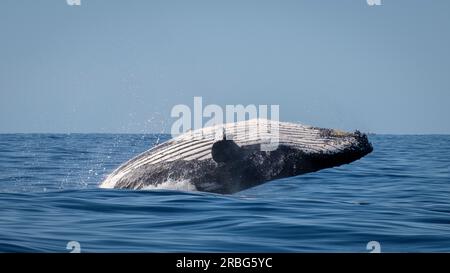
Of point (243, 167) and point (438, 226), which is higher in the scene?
point (243, 167)

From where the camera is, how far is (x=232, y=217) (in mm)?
9414

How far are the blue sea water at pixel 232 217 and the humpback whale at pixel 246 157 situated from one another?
0.40 m

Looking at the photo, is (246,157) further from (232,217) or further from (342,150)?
(232,217)

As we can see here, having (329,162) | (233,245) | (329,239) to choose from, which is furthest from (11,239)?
(329,162)

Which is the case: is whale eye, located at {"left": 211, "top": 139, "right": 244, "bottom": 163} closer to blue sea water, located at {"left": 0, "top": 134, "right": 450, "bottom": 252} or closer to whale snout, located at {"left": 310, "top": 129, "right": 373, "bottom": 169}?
blue sea water, located at {"left": 0, "top": 134, "right": 450, "bottom": 252}

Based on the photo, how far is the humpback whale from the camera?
11.9 meters

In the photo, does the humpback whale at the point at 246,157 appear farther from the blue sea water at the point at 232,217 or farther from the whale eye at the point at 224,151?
the blue sea water at the point at 232,217

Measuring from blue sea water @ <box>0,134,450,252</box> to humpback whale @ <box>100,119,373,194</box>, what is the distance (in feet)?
1.31

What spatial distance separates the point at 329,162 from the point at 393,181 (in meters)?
4.32

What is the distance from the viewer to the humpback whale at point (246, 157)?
11.9m

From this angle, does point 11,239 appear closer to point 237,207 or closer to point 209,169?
point 237,207

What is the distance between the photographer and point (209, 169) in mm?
12094

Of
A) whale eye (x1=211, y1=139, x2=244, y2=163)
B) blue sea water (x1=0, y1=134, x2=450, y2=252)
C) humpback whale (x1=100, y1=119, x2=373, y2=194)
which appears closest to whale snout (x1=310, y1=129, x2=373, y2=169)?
humpback whale (x1=100, y1=119, x2=373, y2=194)

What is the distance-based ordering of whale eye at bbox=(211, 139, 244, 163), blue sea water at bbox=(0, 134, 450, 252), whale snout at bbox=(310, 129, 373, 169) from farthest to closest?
whale snout at bbox=(310, 129, 373, 169) < whale eye at bbox=(211, 139, 244, 163) < blue sea water at bbox=(0, 134, 450, 252)
